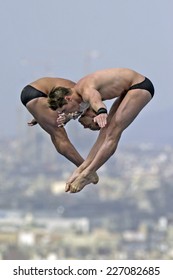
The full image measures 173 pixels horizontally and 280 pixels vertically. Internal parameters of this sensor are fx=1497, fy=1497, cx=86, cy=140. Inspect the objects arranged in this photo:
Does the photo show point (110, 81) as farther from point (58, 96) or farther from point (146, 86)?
point (58, 96)

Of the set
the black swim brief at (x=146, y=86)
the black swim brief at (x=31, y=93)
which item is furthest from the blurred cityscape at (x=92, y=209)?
the black swim brief at (x=146, y=86)

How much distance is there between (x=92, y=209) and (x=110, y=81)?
72.6 meters

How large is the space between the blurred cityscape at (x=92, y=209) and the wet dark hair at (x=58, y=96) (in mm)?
39996

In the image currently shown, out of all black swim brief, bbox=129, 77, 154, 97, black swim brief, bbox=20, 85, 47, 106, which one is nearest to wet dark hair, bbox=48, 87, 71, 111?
Result: black swim brief, bbox=20, 85, 47, 106

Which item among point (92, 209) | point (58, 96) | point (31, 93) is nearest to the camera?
point (58, 96)

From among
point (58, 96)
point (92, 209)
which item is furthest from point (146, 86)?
point (92, 209)

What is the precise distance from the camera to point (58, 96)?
14047 mm

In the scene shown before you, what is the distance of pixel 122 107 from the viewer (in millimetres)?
14148

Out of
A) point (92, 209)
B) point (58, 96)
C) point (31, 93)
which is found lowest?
point (58, 96)

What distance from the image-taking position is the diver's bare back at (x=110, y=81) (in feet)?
46.0

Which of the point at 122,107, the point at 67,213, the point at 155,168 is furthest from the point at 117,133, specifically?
the point at 67,213

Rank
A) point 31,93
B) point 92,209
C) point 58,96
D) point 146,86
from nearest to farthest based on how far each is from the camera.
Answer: point 58,96 < point 146,86 < point 31,93 < point 92,209

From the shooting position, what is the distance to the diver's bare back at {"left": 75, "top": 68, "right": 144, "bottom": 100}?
14.0 m
